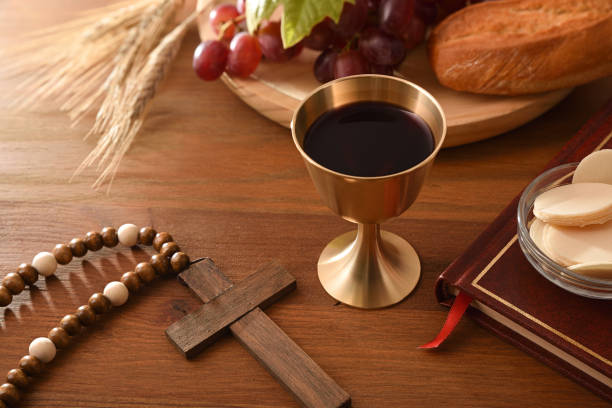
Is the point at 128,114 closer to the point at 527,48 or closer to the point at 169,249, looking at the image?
the point at 169,249

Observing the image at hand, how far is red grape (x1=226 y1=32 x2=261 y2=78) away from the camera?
1000 mm

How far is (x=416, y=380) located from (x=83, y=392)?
35 centimetres

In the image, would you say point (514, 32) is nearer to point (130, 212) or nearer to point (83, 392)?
point (130, 212)

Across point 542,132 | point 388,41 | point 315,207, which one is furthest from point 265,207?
point 542,132

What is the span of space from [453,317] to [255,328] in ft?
0.72

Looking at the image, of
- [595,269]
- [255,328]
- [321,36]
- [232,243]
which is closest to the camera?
[595,269]

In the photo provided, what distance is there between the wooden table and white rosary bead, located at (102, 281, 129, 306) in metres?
0.02

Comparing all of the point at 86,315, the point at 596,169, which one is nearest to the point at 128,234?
the point at 86,315

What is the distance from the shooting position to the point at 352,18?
94 centimetres

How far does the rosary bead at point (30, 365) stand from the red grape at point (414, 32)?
25.8 inches

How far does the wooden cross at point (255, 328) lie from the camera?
70cm

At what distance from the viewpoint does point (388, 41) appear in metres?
0.93

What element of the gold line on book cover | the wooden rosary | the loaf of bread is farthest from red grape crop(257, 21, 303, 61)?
the gold line on book cover

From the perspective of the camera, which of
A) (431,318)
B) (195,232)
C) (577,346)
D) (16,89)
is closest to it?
(577,346)
